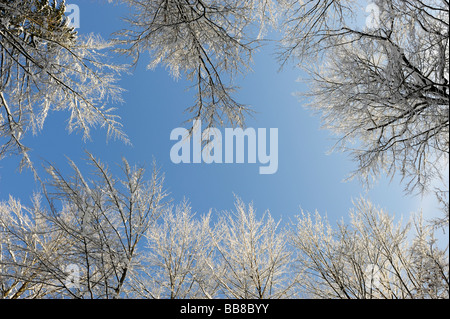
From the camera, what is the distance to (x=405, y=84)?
3.28 meters

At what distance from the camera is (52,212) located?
3.45 m

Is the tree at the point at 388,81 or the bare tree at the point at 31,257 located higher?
the tree at the point at 388,81

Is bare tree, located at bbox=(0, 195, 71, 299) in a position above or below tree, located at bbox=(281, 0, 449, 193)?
below

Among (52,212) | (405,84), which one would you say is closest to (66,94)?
(52,212)
